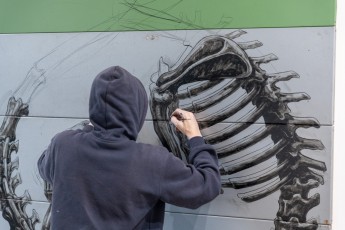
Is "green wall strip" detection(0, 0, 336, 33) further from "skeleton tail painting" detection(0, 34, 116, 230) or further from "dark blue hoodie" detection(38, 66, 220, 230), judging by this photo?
"dark blue hoodie" detection(38, 66, 220, 230)

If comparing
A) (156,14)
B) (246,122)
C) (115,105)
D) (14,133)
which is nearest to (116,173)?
(115,105)

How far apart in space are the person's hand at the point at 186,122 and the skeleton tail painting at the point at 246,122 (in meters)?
0.06

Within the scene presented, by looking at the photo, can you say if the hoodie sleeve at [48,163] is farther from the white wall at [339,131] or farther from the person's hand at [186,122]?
the white wall at [339,131]

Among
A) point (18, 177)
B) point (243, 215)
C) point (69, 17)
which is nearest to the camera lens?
point (243, 215)

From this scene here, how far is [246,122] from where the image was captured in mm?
1559

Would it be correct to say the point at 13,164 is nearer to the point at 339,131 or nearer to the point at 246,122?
the point at 246,122

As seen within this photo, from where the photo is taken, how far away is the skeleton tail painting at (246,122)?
151cm

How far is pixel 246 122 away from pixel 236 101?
9 centimetres

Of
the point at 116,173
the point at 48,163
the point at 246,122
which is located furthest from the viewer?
the point at 246,122

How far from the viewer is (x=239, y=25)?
1.54 m

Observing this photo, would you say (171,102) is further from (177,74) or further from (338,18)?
(338,18)

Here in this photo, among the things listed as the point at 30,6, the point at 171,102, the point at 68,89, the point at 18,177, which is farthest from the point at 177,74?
the point at 18,177

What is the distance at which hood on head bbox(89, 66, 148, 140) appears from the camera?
4.21 feet

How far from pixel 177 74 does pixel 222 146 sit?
33cm
